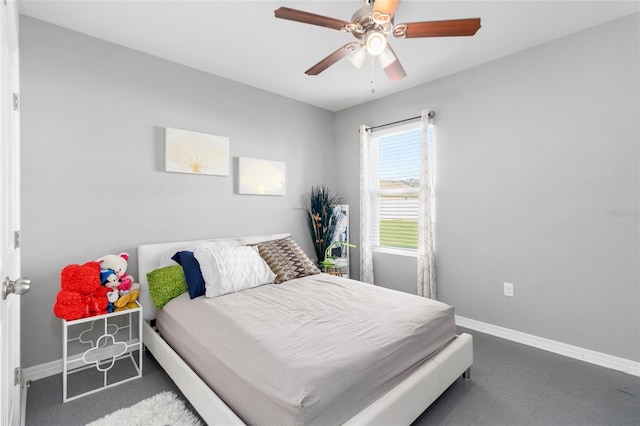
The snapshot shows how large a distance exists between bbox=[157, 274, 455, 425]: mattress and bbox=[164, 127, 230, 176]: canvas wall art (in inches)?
51.4

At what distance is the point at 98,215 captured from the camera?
8.50 feet

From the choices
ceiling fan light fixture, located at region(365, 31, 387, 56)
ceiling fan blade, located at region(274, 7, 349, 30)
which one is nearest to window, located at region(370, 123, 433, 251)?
ceiling fan light fixture, located at region(365, 31, 387, 56)

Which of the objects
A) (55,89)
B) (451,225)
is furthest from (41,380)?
(451,225)

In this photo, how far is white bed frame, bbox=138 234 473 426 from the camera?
1.47 metres

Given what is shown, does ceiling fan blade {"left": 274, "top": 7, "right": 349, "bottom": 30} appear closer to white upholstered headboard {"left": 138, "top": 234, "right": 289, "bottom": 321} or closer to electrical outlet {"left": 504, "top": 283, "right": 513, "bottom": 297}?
white upholstered headboard {"left": 138, "top": 234, "right": 289, "bottom": 321}

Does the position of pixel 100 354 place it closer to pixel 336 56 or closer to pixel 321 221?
pixel 321 221

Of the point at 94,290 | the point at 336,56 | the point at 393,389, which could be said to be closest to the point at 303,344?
the point at 393,389

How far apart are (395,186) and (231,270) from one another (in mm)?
2332

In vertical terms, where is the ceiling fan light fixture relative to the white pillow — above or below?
above

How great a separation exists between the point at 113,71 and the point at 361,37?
86.0 inches

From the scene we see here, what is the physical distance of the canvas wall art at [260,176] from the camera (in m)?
3.50

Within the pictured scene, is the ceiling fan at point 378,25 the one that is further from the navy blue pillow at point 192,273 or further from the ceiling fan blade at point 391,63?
the navy blue pillow at point 192,273

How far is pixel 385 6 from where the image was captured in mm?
1750

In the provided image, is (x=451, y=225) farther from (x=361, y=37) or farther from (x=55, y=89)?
(x=55, y=89)
